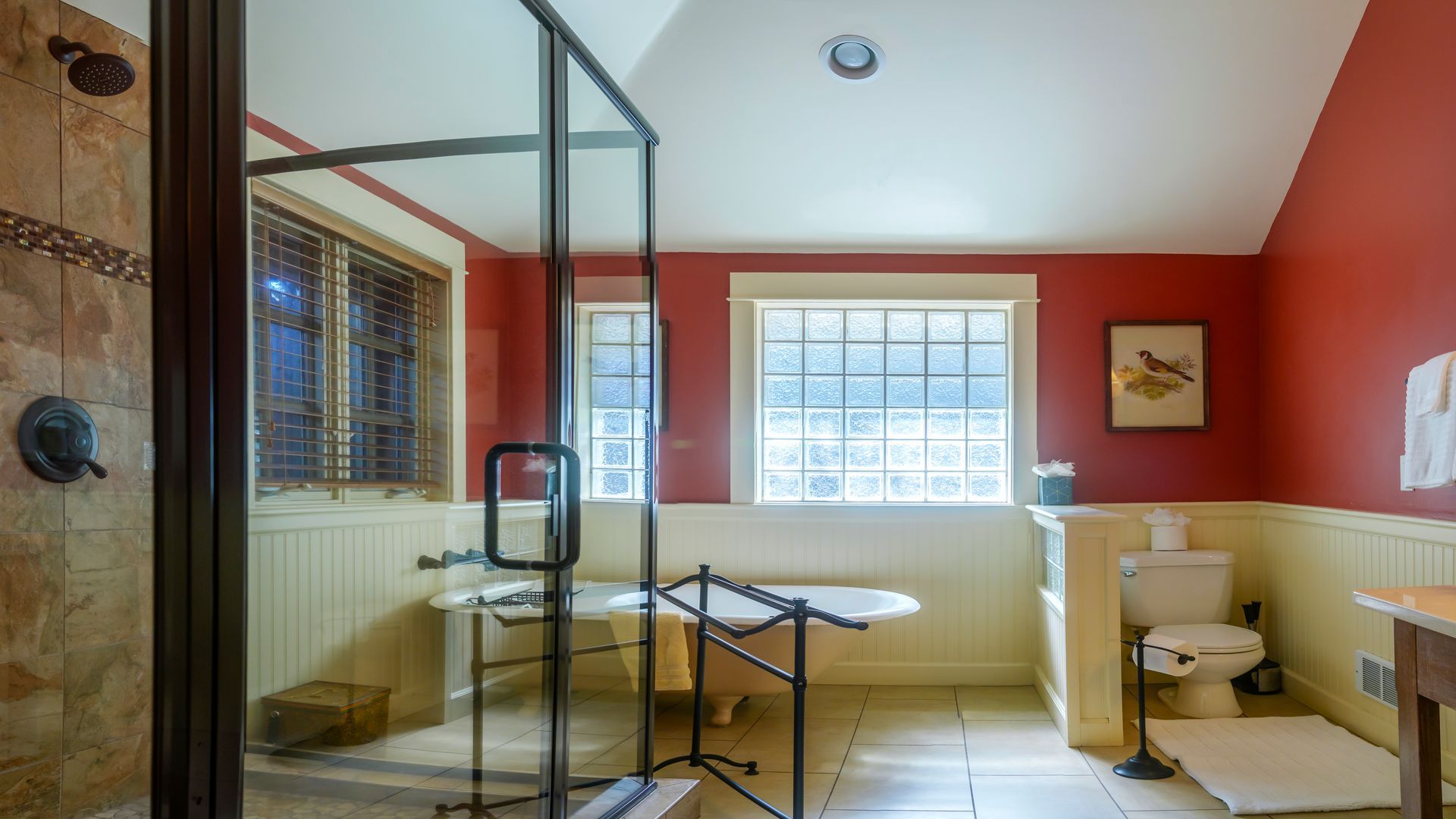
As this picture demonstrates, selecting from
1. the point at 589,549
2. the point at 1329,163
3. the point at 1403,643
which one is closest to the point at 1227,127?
the point at 1329,163

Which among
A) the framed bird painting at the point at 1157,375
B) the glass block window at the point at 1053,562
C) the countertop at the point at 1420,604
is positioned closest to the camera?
the countertop at the point at 1420,604

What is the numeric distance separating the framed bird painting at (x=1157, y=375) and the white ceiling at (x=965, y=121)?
40cm

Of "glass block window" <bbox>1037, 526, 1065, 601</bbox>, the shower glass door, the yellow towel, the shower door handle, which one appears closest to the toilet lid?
"glass block window" <bbox>1037, 526, 1065, 601</bbox>

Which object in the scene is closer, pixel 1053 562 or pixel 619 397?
pixel 619 397

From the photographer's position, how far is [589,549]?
2.01 metres

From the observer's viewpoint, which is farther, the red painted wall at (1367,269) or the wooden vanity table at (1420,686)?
the red painted wall at (1367,269)

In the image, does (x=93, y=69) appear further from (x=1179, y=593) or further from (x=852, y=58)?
(x=1179, y=593)

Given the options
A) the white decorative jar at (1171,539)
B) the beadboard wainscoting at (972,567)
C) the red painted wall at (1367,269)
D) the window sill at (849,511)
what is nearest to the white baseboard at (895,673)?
A: the beadboard wainscoting at (972,567)

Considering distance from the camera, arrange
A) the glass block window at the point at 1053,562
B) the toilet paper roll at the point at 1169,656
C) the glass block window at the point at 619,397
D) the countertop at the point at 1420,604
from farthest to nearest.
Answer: the glass block window at the point at 1053,562 < the toilet paper roll at the point at 1169,656 < the glass block window at the point at 619,397 < the countertop at the point at 1420,604

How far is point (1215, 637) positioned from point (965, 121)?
90.6 inches

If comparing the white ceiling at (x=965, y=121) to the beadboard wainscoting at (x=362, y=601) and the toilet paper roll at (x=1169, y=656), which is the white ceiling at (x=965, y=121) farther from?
the toilet paper roll at (x=1169, y=656)

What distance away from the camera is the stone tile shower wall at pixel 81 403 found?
0.75m

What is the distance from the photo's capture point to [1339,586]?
341cm

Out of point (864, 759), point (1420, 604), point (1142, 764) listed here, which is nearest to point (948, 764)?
point (864, 759)
